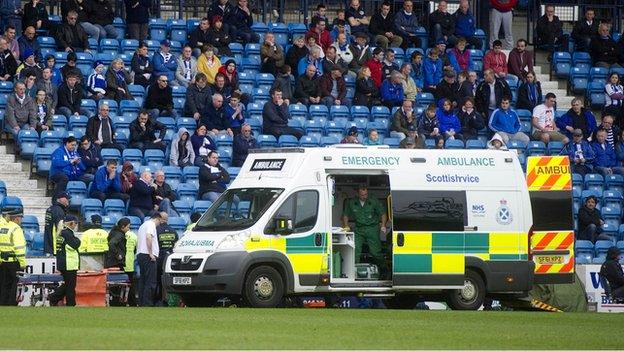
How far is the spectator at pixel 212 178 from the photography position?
1183 inches

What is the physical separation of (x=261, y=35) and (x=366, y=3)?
3.96m

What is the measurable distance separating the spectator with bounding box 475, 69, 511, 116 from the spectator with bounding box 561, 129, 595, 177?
1.74 m

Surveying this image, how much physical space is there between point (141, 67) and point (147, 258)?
6263 mm

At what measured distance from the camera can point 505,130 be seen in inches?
1351

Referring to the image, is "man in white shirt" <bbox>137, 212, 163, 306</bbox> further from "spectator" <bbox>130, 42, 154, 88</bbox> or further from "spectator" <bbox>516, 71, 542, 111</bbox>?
"spectator" <bbox>516, 71, 542, 111</bbox>

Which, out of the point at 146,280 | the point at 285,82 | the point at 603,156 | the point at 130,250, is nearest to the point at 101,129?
the point at 130,250

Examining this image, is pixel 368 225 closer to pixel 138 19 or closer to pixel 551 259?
pixel 551 259

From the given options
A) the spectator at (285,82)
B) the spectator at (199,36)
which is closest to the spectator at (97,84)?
the spectator at (199,36)

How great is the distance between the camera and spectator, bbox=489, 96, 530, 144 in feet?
112

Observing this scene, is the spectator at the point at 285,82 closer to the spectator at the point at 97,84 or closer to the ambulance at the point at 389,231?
the spectator at the point at 97,84

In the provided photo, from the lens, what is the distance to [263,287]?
24656 mm

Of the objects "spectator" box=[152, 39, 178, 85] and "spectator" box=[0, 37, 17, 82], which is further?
"spectator" box=[152, 39, 178, 85]

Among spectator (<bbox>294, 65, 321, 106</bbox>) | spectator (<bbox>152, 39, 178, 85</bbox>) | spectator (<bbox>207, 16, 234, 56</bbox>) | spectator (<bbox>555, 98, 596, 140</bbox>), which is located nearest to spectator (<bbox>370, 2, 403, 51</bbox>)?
spectator (<bbox>294, 65, 321, 106</bbox>)

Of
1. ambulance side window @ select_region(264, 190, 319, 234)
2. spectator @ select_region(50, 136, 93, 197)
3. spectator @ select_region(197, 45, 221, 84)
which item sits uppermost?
spectator @ select_region(197, 45, 221, 84)
